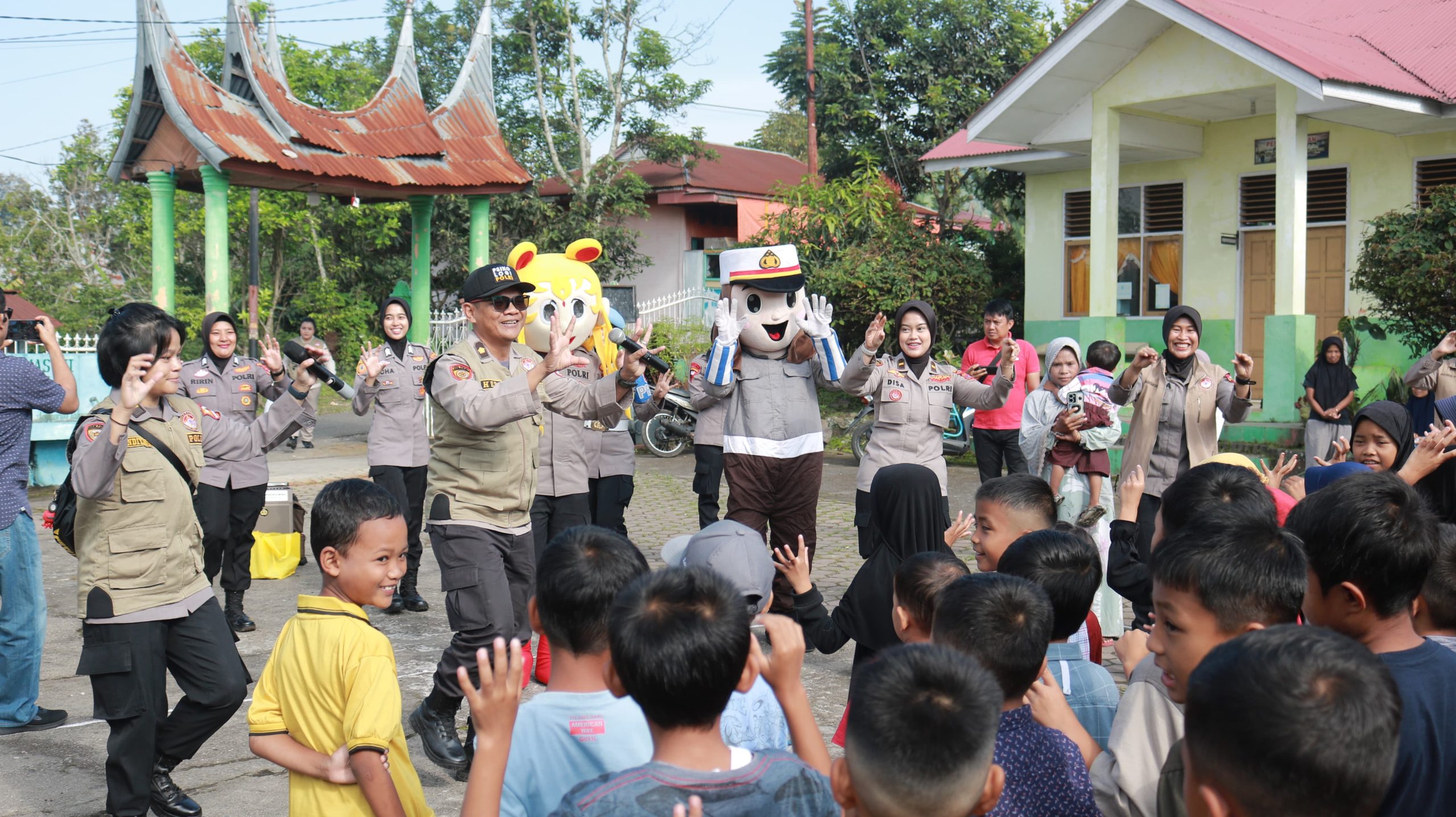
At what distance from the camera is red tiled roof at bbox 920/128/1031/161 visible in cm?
1584

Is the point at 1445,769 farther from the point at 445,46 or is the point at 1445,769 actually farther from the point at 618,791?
the point at 445,46

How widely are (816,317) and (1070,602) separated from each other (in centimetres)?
334

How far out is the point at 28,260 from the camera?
85.2 feet

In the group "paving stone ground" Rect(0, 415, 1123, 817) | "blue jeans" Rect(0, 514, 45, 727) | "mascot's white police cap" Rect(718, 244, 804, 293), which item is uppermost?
"mascot's white police cap" Rect(718, 244, 804, 293)

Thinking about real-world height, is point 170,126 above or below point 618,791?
above

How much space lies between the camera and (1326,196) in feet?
45.6

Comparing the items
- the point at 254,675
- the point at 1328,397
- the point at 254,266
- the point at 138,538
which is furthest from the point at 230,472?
Result: the point at 254,266

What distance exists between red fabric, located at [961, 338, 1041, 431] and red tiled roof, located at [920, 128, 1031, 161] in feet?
26.1

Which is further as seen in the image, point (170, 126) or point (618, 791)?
point (170, 126)

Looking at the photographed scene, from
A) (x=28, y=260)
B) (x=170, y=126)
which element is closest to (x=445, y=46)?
(x=28, y=260)

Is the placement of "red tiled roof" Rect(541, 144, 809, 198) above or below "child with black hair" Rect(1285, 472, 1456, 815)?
above

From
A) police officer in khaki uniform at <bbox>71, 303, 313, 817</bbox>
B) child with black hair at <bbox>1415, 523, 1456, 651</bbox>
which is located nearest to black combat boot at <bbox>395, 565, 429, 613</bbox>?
police officer in khaki uniform at <bbox>71, 303, 313, 817</bbox>

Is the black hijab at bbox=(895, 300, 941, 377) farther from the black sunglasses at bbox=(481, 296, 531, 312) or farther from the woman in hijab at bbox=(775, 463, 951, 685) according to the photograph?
the black sunglasses at bbox=(481, 296, 531, 312)

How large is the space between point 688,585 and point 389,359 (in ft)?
18.6
